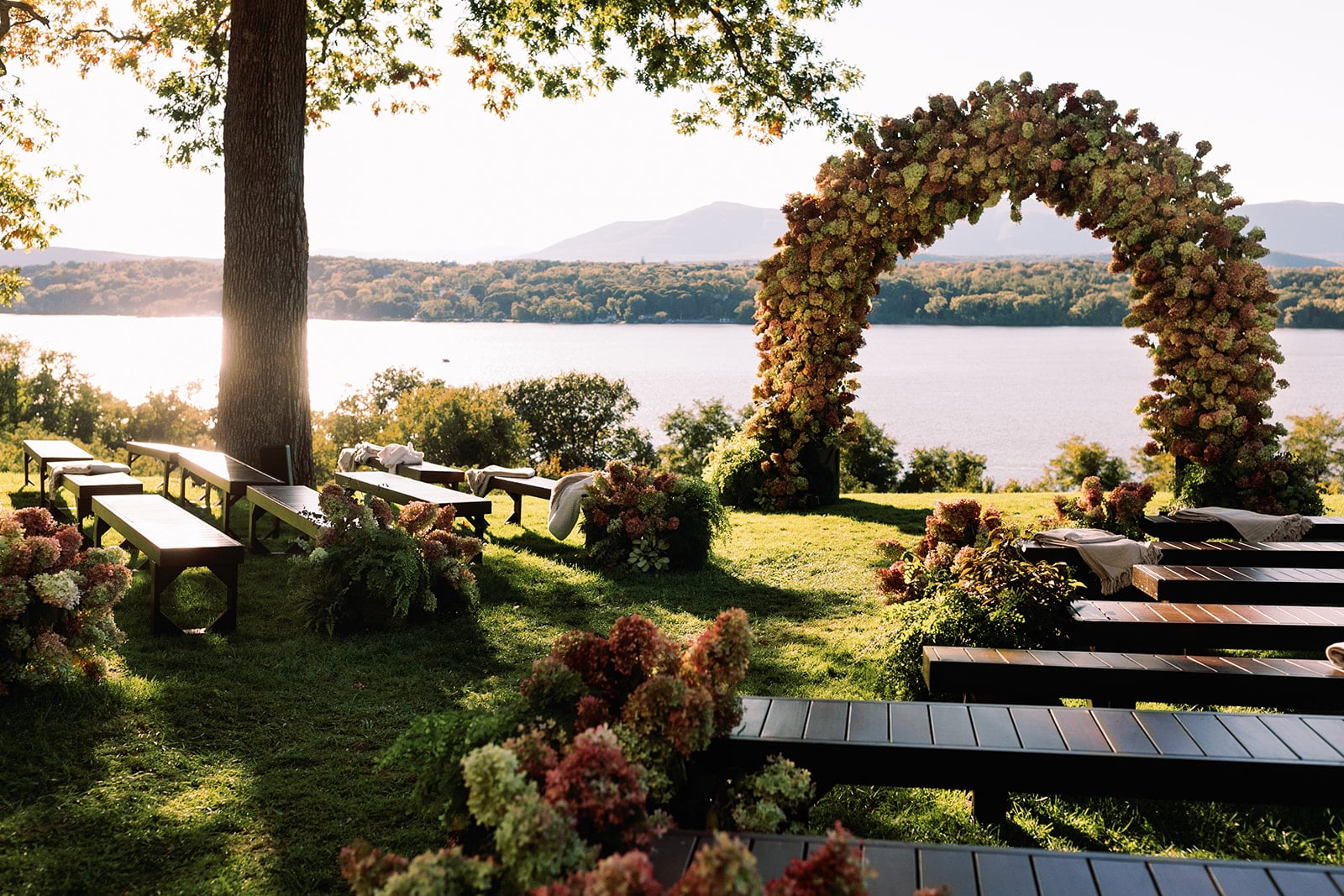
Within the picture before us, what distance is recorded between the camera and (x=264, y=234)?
7773mm

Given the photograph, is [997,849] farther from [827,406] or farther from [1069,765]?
[827,406]

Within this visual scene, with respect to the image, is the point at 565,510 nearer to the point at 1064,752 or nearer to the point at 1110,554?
the point at 1110,554

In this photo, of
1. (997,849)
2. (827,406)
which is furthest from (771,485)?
(997,849)

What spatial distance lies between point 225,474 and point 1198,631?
6215 millimetres

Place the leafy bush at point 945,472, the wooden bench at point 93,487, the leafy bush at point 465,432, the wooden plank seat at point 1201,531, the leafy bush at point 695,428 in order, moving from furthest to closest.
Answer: the leafy bush at point 695,428, the leafy bush at point 945,472, the leafy bush at point 465,432, the wooden bench at point 93,487, the wooden plank seat at point 1201,531

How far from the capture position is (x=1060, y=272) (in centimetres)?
2464

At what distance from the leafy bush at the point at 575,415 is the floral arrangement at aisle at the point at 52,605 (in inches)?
469

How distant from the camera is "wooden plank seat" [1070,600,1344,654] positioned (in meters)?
3.69

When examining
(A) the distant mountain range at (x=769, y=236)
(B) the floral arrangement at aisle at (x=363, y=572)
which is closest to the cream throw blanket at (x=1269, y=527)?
(B) the floral arrangement at aisle at (x=363, y=572)

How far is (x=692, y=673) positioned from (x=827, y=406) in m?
6.82

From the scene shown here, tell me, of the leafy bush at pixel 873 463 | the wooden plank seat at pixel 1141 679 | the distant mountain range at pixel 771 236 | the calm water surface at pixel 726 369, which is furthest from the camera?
the distant mountain range at pixel 771 236

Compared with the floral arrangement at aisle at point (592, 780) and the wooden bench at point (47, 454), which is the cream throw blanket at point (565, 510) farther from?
the wooden bench at point (47, 454)

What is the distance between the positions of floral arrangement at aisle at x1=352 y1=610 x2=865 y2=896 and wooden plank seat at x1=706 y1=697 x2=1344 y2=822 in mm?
139

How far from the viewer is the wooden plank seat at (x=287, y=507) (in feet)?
17.3
